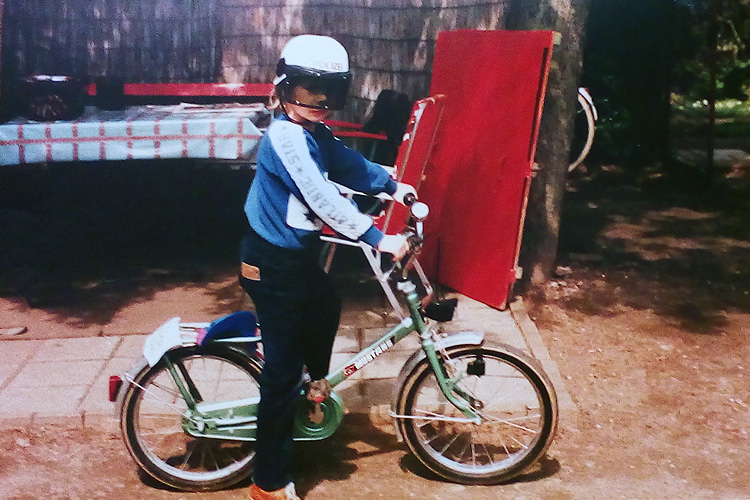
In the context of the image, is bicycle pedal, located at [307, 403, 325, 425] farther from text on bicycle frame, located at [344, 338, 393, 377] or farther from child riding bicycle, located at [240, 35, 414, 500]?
text on bicycle frame, located at [344, 338, 393, 377]

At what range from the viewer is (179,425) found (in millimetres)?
3832

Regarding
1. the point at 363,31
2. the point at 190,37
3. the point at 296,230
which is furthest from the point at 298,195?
the point at 190,37

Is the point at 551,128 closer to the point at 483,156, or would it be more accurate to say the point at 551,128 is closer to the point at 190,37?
the point at 483,156

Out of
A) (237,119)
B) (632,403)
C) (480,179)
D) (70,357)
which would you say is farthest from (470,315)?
(70,357)

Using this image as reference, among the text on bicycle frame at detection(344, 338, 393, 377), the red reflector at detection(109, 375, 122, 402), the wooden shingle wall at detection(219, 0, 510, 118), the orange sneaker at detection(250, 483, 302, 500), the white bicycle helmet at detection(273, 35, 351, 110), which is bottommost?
the orange sneaker at detection(250, 483, 302, 500)

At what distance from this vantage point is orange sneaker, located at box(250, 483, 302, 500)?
127 inches

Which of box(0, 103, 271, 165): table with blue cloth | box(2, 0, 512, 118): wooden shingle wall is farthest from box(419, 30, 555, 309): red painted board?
box(2, 0, 512, 118): wooden shingle wall

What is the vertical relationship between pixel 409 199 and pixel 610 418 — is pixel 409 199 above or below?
above

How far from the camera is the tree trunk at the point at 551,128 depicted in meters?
5.29

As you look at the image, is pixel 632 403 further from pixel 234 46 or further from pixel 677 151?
pixel 677 151

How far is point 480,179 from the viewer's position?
5320 mm

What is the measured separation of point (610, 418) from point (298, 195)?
87.3 inches

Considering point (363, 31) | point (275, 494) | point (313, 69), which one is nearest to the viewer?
point (313, 69)

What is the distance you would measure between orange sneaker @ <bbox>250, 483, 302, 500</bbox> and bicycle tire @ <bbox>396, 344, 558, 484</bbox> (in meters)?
0.54
